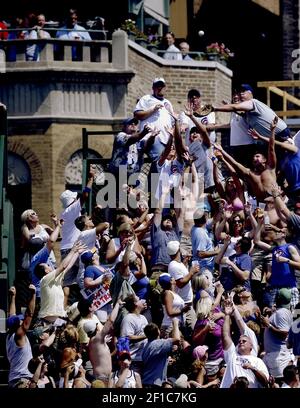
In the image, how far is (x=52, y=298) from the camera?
31.5 metres

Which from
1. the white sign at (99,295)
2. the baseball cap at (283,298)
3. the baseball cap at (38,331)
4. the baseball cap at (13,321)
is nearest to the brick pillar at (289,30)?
the white sign at (99,295)

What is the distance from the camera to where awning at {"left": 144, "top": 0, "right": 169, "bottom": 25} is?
47.8 m

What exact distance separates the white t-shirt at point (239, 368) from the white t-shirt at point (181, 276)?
2.82 metres

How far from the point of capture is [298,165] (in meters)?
33.5

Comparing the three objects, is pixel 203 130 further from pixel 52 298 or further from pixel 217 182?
pixel 52 298

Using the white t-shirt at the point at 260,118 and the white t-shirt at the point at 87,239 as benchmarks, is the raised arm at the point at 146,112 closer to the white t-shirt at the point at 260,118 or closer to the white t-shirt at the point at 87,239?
the white t-shirt at the point at 260,118

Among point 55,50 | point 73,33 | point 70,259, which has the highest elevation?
point 73,33

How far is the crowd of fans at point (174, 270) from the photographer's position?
96.7ft

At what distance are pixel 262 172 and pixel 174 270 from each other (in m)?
2.25

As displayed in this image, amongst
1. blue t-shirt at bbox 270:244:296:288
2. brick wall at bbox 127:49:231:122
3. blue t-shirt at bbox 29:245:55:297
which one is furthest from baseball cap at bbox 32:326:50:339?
brick wall at bbox 127:49:231:122

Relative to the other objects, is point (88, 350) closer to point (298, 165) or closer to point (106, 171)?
point (298, 165)

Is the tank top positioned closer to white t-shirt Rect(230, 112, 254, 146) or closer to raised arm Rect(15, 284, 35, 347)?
raised arm Rect(15, 284, 35, 347)

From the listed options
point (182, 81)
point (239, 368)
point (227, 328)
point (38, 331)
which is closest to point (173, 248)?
point (38, 331)

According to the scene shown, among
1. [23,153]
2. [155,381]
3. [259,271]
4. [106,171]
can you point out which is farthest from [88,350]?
[23,153]
